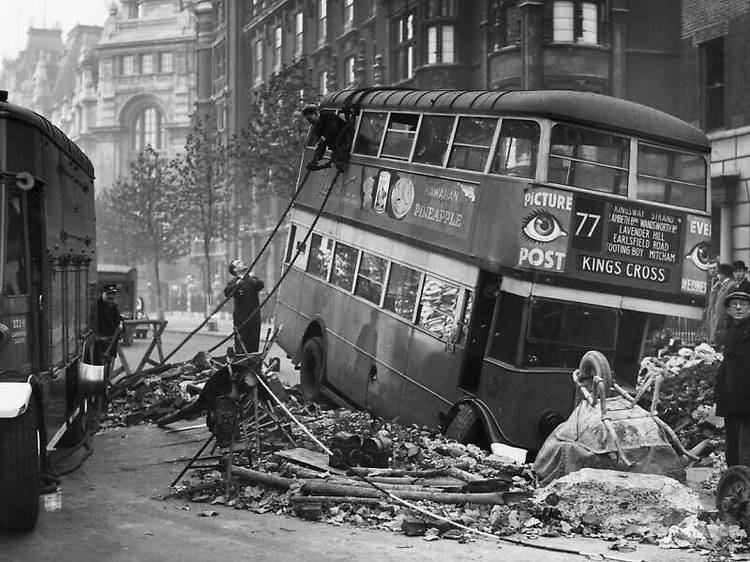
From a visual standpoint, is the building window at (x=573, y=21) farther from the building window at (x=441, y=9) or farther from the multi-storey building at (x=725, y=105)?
the building window at (x=441, y=9)

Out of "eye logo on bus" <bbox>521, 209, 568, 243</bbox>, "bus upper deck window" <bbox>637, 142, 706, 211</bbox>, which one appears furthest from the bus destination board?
"bus upper deck window" <bbox>637, 142, 706, 211</bbox>

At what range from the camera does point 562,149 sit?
39.4ft

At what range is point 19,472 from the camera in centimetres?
801

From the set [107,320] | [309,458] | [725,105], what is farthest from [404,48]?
[309,458]

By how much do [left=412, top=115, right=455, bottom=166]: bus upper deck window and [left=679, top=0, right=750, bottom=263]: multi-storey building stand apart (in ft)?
46.1

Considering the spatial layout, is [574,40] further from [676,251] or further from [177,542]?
[177,542]

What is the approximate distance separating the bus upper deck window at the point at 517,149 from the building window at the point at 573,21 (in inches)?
768

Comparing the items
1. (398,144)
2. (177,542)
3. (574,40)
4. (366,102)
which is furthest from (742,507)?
(574,40)

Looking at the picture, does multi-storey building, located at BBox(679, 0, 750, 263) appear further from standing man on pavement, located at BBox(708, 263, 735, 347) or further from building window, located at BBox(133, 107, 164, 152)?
building window, located at BBox(133, 107, 164, 152)

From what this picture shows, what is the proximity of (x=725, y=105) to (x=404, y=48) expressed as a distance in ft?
53.2

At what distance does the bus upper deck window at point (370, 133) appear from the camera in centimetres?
1512

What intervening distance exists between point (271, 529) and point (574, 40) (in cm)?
2468

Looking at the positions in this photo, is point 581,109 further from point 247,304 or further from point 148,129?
point 148,129

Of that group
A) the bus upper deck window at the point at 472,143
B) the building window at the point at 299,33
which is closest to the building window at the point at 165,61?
the building window at the point at 299,33
